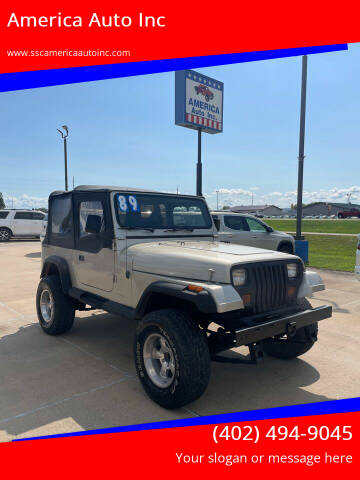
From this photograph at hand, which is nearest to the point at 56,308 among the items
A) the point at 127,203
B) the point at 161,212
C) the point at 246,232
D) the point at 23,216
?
the point at 127,203

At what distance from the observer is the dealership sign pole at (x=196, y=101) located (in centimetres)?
1451

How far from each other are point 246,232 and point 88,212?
6851 mm

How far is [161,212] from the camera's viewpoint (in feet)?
14.6

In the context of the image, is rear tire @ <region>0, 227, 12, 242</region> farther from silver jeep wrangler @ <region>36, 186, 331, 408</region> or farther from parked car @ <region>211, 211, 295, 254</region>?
silver jeep wrangler @ <region>36, 186, 331, 408</region>

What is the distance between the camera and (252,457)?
2.68 metres

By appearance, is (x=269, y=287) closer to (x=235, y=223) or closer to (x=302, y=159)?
(x=235, y=223)

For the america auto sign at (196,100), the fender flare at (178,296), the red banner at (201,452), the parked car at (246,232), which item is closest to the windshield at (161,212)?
the fender flare at (178,296)

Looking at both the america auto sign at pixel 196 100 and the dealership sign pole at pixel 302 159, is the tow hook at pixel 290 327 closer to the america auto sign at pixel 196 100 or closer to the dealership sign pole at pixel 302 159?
the dealership sign pole at pixel 302 159

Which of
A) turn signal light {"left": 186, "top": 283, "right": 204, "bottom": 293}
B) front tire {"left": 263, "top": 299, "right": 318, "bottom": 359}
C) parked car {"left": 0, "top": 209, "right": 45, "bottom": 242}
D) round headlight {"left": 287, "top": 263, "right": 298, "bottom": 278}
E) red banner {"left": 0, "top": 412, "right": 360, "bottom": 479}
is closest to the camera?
red banner {"left": 0, "top": 412, "right": 360, "bottom": 479}

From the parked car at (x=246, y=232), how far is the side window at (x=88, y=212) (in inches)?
241

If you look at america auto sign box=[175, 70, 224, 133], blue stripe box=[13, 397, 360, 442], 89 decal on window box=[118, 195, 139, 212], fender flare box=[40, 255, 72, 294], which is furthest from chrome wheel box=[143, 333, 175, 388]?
america auto sign box=[175, 70, 224, 133]

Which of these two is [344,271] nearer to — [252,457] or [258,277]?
[258,277]

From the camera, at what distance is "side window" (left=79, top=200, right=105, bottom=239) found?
4172 millimetres

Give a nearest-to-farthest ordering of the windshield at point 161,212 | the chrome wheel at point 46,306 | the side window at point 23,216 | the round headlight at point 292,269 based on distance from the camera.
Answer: the round headlight at point 292,269 < the windshield at point 161,212 < the chrome wheel at point 46,306 < the side window at point 23,216
